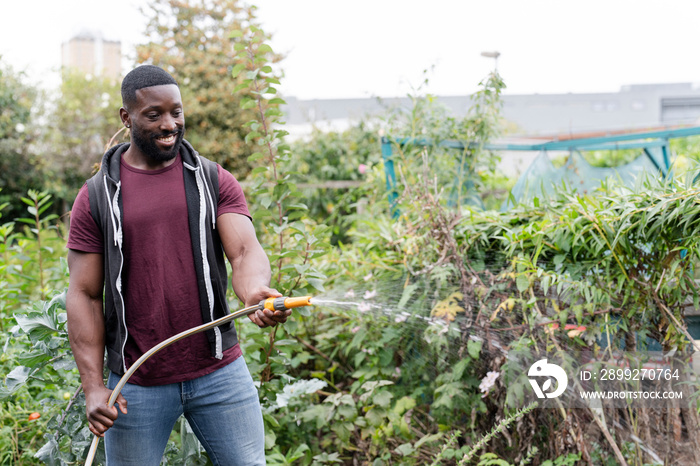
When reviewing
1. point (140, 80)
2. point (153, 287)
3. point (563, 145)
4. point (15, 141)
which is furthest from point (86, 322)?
point (15, 141)

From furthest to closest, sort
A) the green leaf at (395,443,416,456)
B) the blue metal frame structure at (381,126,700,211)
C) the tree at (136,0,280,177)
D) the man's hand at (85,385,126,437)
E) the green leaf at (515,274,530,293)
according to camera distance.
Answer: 1. the tree at (136,0,280,177)
2. the blue metal frame structure at (381,126,700,211)
3. the green leaf at (395,443,416,456)
4. the green leaf at (515,274,530,293)
5. the man's hand at (85,385,126,437)

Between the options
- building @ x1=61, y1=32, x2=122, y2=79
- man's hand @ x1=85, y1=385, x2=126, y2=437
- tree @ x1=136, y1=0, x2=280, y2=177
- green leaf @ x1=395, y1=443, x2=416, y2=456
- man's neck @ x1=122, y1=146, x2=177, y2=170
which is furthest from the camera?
building @ x1=61, y1=32, x2=122, y2=79

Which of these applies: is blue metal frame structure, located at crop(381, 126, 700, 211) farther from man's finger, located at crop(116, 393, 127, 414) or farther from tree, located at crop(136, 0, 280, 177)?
tree, located at crop(136, 0, 280, 177)

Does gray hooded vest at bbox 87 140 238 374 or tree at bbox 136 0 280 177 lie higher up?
tree at bbox 136 0 280 177

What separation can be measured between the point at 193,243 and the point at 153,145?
324 mm

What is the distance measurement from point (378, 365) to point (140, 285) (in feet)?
5.16

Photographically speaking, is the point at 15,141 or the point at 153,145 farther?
the point at 15,141

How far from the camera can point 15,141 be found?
37.1 ft

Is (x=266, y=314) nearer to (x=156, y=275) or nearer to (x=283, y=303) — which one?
(x=283, y=303)

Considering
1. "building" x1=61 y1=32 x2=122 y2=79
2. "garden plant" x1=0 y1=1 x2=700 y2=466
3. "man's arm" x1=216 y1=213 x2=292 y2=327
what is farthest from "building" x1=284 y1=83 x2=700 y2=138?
"man's arm" x1=216 y1=213 x2=292 y2=327

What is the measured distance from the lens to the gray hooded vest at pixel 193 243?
5.86 ft

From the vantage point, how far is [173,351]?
183cm

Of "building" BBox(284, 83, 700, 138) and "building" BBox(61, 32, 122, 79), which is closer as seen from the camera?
"building" BBox(61, 32, 122, 79)

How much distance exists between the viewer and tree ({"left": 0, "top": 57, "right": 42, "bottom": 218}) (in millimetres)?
11312
